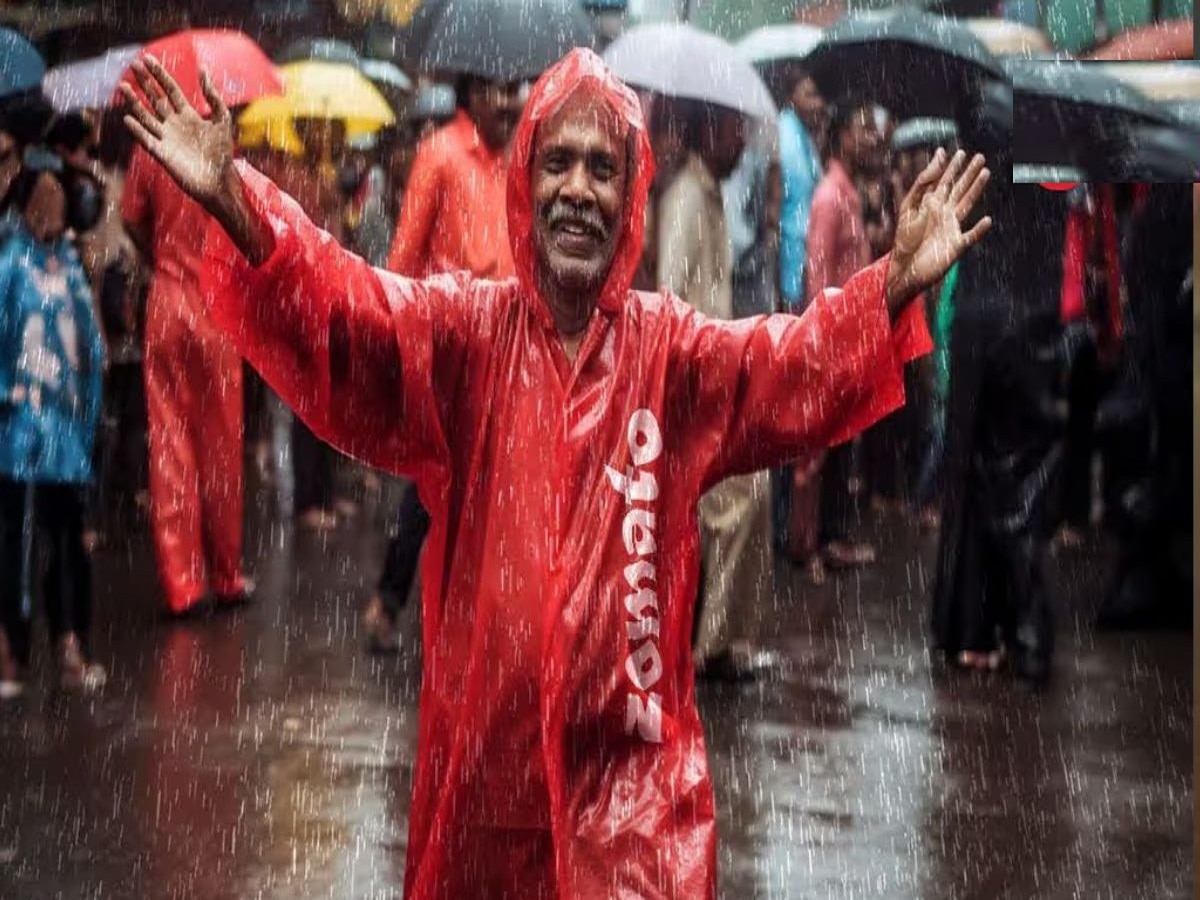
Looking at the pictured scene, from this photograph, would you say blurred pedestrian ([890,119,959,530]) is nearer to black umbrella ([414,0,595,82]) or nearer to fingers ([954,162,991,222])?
black umbrella ([414,0,595,82])

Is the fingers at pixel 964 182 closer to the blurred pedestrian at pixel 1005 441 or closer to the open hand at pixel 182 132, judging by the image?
the open hand at pixel 182 132

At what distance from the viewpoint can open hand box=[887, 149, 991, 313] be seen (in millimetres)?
3574

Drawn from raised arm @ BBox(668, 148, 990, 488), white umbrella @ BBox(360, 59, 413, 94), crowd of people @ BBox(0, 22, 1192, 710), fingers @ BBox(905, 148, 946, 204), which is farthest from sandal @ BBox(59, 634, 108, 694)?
fingers @ BBox(905, 148, 946, 204)

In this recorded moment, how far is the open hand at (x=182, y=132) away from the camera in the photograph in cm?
335

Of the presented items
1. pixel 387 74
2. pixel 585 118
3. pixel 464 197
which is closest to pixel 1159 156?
pixel 585 118

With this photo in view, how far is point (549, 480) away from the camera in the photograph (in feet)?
11.4

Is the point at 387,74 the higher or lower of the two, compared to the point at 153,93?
higher

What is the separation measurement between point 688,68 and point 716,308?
0.74m

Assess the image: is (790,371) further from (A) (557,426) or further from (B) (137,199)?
(B) (137,199)

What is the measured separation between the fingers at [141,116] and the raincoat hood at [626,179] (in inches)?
21.9

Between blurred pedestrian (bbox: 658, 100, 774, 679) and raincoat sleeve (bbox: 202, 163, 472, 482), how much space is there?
128 inches

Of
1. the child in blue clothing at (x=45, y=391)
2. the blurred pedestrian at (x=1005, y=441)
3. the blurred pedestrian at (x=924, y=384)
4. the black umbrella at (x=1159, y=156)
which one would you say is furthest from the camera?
the blurred pedestrian at (x=924, y=384)

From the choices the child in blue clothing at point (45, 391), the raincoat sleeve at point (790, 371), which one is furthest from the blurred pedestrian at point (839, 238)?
the raincoat sleeve at point (790, 371)

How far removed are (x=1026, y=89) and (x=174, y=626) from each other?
3546 mm
